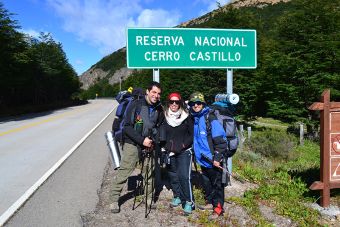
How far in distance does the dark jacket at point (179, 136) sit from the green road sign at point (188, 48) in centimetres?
162

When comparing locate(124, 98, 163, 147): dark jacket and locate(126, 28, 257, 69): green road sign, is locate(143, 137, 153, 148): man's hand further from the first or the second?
locate(126, 28, 257, 69): green road sign

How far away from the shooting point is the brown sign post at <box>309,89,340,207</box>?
5.20 metres

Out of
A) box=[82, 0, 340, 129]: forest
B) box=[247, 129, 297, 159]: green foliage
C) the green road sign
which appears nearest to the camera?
the green road sign

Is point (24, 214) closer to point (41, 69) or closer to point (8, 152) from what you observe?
point (8, 152)

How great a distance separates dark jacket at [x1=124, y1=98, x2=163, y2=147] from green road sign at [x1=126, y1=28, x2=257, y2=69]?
1.40m

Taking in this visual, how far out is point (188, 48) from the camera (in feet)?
20.5

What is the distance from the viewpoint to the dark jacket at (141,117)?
4797 mm

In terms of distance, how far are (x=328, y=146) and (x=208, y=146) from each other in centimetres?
186

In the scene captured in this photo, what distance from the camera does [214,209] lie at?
483 centimetres

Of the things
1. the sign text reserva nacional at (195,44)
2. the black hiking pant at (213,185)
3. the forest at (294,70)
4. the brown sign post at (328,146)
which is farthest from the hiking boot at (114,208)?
the forest at (294,70)

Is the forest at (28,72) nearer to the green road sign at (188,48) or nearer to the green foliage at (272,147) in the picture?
the green foliage at (272,147)

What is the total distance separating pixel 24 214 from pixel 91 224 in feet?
3.74

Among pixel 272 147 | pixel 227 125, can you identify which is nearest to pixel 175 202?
pixel 227 125

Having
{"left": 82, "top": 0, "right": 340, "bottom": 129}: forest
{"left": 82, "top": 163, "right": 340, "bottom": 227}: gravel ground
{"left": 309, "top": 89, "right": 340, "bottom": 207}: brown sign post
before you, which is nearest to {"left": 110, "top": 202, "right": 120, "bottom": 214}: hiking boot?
{"left": 82, "top": 163, "right": 340, "bottom": 227}: gravel ground
